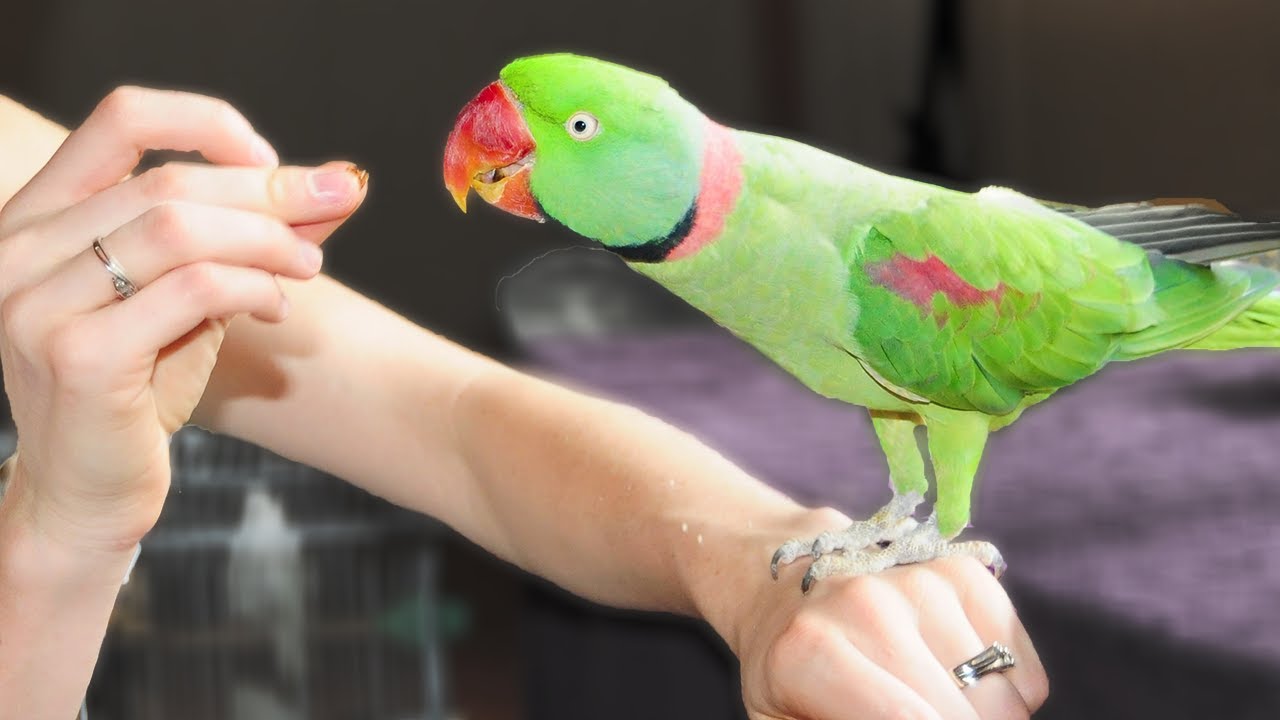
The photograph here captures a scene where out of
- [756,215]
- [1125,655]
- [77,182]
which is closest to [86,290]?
[77,182]

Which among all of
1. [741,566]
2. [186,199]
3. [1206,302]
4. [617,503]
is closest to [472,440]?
[617,503]

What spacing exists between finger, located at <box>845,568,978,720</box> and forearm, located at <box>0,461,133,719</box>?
1.14 feet

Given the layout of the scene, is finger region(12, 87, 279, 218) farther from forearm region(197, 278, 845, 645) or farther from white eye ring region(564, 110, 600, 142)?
forearm region(197, 278, 845, 645)

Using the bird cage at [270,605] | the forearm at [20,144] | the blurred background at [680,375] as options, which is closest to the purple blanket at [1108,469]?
the blurred background at [680,375]

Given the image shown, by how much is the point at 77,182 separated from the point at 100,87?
2.68 metres

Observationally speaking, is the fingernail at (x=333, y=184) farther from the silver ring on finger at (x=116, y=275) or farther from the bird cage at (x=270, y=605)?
the bird cage at (x=270, y=605)

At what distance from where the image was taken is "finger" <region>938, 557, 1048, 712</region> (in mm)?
534

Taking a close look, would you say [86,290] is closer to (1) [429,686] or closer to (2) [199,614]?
(1) [429,686]

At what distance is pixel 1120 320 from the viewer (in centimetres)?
63

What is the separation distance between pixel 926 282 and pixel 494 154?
22 centimetres

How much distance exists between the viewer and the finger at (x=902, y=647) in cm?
52

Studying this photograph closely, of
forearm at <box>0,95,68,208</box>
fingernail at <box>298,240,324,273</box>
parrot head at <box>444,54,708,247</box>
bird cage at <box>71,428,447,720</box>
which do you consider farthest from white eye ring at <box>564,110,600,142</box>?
bird cage at <box>71,428,447,720</box>

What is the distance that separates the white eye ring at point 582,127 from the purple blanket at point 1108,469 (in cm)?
48

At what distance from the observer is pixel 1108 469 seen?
1235 mm
